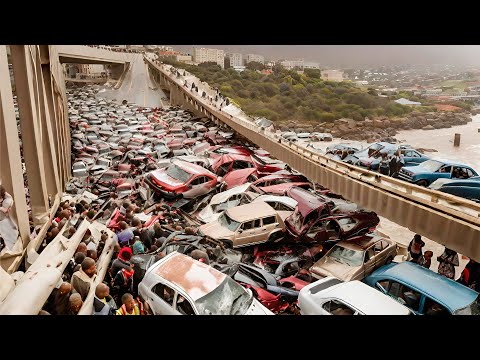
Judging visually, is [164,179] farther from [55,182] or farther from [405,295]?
[405,295]

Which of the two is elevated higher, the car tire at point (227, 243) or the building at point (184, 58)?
the building at point (184, 58)

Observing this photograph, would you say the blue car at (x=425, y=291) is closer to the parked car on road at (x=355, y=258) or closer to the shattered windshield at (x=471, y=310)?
the shattered windshield at (x=471, y=310)

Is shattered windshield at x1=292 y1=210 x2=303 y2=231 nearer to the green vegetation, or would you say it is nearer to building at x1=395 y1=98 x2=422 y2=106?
the green vegetation

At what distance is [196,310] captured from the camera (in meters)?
4.70

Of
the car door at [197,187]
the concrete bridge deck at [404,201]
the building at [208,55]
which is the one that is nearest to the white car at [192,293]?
the concrete bridge deck at [404,201]

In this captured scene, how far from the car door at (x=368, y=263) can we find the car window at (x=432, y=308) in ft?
6.03

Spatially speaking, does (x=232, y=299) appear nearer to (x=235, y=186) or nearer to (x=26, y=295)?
(x=26, y=295)

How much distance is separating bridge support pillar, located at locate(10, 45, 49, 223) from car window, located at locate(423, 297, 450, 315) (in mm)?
8295

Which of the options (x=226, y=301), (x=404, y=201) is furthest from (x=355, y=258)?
(x=226, y=301)

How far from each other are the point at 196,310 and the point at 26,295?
2049 mm

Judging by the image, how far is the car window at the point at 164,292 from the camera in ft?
16.4

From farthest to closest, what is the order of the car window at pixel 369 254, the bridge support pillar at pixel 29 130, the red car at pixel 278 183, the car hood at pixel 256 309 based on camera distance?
the red car at pixel 278 183 < the bridge support pillar at pixel 29 130 < the car window at pixel 369 254 < the car hood at pixel 256 309

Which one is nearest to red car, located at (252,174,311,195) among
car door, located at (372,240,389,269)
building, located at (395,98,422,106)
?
car door, located at (372,240,389,269)
